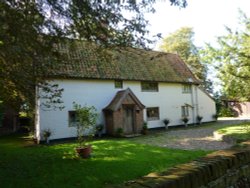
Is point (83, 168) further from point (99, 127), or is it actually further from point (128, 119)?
point (128, 119)

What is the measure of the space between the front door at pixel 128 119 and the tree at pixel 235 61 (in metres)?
8.35

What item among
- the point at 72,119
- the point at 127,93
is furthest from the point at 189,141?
the point at 72,119

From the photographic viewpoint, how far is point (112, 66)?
25.4 meters

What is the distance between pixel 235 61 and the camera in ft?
62.0

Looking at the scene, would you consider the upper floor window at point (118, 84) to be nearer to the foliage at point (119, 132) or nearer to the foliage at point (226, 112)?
the foliage at point (119, 132)

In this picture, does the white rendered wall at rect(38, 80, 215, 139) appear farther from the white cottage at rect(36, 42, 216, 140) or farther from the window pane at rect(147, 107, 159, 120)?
the window pane at rect(147, 107, 159, 120)

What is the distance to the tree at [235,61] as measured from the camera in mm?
18547

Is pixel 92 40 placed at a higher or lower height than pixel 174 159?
higher

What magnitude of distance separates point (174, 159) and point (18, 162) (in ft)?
22.5

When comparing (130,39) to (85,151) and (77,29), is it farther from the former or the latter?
(85,151)

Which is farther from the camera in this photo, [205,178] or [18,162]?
[18,162]

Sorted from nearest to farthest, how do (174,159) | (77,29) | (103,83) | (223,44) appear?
1. (77,29)
2. (174,159)
3. (223,44)
4. (103,83)

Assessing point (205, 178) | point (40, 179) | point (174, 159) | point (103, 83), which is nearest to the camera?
point (205, 178)

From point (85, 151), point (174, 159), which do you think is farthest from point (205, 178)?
point (85, 151)
